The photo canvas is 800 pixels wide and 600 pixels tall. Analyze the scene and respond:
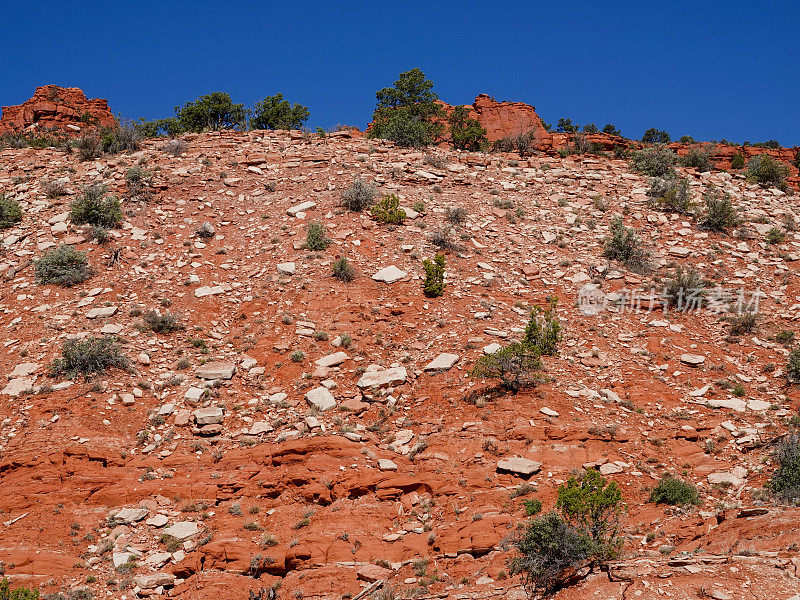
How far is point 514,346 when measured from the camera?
40.8 feet

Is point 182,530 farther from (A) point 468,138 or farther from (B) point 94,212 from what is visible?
(A) point 468,138

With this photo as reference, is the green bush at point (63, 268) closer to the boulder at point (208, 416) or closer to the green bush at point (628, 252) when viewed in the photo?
the boulder at point (208, 416)

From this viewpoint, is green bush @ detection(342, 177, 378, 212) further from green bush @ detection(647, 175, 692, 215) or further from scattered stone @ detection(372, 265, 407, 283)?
green bush @ detection(647, 175, 692, 215)

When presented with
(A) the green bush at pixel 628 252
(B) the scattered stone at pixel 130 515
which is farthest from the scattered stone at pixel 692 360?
(B) the scattered stone at pixel 130 515

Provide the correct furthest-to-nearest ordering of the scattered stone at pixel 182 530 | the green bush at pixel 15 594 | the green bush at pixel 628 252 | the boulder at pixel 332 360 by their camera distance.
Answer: the green bush at pixel 628 252 < the boulder at pixel 332 360 < the scattered stone at pixel 182 530 < the green bush at pixel 15 594

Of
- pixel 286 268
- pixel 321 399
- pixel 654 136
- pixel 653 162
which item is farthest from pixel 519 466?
pixel 654 136

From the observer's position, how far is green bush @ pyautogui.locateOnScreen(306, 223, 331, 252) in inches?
652

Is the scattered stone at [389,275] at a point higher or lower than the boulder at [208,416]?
higher

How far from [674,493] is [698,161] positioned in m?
19.5

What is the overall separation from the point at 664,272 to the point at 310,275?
9.70 metres

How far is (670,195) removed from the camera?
67.3 feet

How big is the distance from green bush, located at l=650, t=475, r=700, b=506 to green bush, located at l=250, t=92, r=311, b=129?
21.4 m

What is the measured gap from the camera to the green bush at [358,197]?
1828 centimetres

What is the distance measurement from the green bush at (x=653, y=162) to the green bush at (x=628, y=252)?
6666mm
